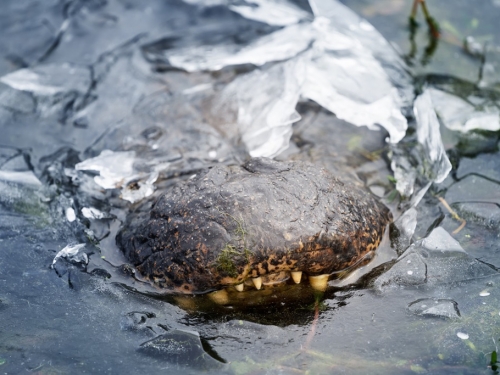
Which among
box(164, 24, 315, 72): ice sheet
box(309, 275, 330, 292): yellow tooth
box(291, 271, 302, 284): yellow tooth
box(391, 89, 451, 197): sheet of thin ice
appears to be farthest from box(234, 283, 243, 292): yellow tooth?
box(164, 24, 315, 72): ice sheet

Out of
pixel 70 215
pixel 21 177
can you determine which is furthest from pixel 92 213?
pixel 21 177

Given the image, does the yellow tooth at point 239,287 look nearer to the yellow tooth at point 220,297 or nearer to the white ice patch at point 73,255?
the yellow tooth at point 220,297

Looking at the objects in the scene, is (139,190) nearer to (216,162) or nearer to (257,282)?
(216,162)

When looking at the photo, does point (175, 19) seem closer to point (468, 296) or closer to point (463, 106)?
point (463, 106)

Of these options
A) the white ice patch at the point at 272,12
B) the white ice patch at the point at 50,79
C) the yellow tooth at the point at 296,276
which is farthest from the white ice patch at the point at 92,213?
the white ice patch at the point at 272,12

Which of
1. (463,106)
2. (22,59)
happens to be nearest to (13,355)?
(22,59)

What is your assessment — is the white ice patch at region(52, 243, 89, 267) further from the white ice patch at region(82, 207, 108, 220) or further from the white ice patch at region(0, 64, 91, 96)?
the white ice patch at region(0, 64, 91, 96)
